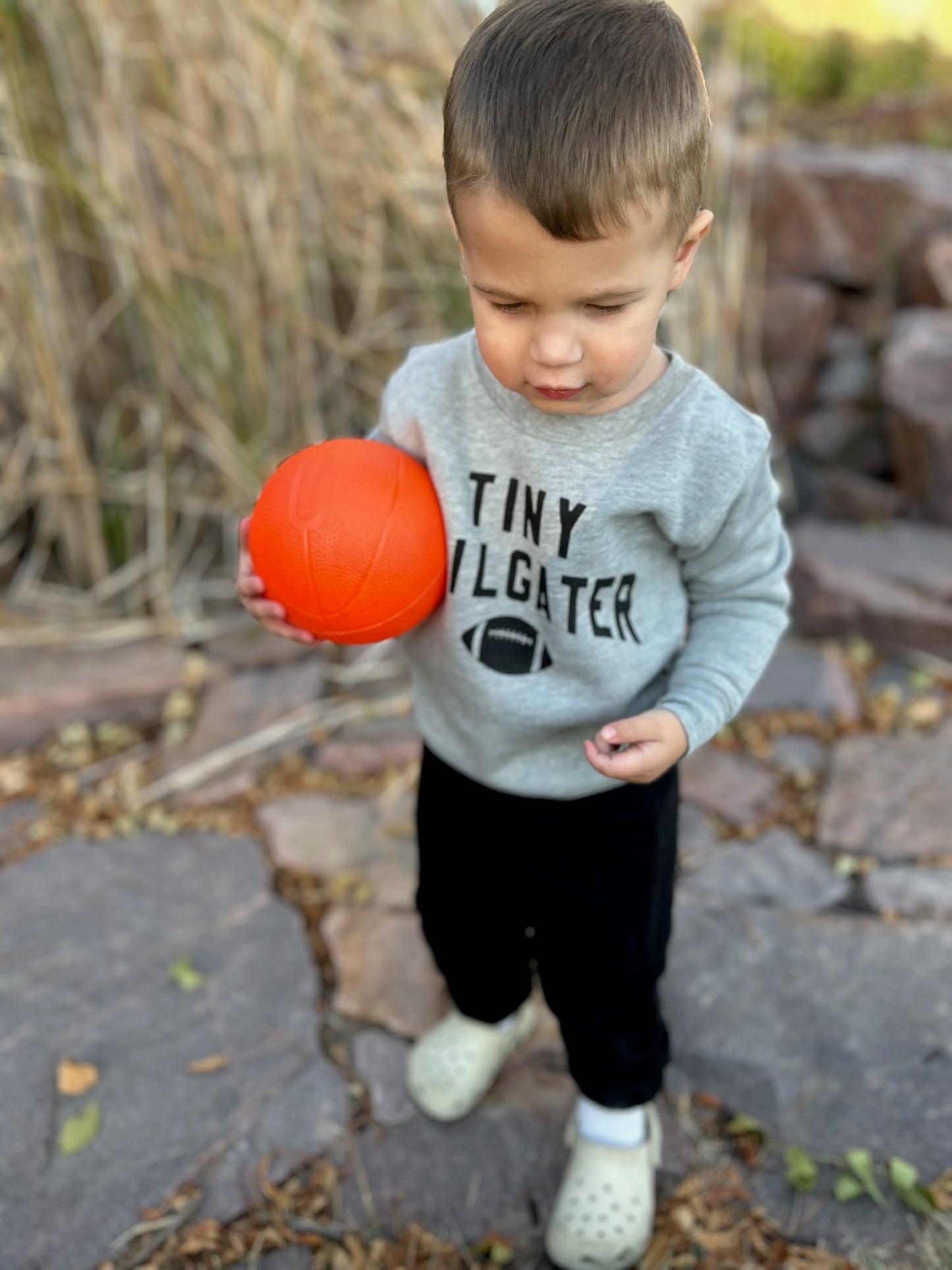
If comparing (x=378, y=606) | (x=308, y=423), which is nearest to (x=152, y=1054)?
(x=378, y=606)

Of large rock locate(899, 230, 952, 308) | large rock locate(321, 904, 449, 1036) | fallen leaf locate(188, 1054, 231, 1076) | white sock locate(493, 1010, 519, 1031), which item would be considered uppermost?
large rock locate(899, 230, 952, 308)

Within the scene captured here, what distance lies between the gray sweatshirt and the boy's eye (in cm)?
20

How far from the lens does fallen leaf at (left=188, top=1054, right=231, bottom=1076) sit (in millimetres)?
2002

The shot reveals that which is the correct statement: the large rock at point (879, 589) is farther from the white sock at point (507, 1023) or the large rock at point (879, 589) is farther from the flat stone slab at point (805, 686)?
the white sock at point (507, 1023)

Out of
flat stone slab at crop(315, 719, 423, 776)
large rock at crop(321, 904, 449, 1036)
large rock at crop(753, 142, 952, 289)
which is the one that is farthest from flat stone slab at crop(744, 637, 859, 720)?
large rock at crop(753, 142, 952, 289)

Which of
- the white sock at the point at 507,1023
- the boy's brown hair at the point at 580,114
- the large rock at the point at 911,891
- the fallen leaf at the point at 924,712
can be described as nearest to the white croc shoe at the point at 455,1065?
the white sock at the point at 507,1023

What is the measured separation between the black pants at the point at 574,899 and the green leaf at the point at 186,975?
594 mm

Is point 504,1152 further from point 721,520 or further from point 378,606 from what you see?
point 721,520

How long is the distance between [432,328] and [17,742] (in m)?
1.66

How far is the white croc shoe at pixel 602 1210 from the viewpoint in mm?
1697

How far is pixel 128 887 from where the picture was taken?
2.40m

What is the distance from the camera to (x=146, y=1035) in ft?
6.79

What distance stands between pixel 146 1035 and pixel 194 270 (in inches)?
76.5

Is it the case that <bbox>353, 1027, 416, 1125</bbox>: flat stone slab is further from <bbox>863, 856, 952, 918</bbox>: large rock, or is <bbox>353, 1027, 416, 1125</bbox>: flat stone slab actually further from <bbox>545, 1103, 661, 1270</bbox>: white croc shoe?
<bbox>863, 856, 952, 918</bbox>: large rock
